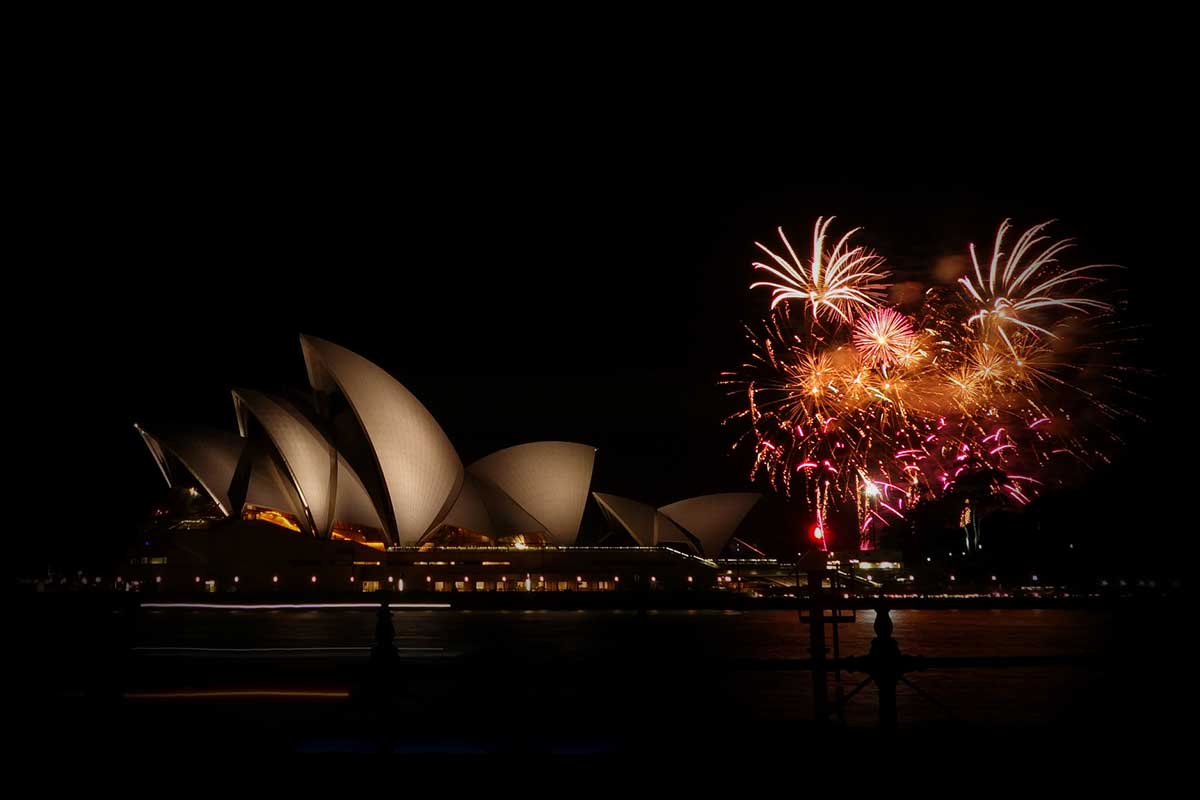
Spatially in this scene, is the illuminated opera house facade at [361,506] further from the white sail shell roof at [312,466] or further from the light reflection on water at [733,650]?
the light reflection on water at [733,650]

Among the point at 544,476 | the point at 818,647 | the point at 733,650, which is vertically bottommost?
the point at 733,650

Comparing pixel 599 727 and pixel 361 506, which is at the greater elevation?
pixel 361 506

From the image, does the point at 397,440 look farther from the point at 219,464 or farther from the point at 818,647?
the point at 818,647

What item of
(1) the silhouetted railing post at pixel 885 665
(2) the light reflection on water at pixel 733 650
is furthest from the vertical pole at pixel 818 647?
(1) the silhouetted railing post at pixel 885 665

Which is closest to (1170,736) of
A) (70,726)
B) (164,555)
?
(70,726)

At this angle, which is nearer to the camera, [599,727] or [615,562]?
[599,727]

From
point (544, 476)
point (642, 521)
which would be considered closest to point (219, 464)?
point (544, 476)

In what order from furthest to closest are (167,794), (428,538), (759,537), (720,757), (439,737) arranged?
(759,537) < (428,538) < (439,737) < (720,757) < (167,794)

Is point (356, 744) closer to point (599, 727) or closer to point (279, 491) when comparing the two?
point (599, 727)

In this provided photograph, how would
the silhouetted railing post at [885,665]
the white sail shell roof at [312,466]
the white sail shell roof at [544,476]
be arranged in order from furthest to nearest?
the white sail shell roof at [544,476], the white sail shell roof at [312,466], the silhouetted railing post at [885,665]
